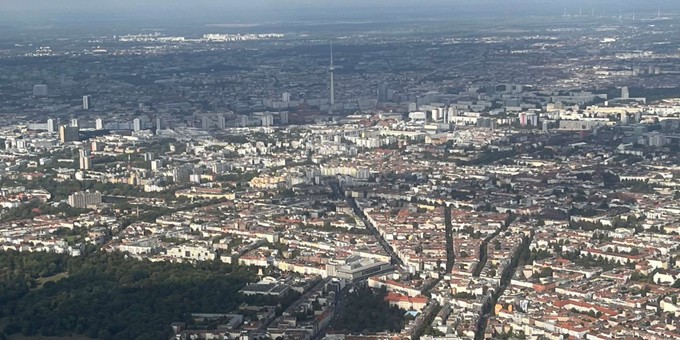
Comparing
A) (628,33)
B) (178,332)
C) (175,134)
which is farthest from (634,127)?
(628,33)

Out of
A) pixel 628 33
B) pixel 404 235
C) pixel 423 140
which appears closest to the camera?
pixel 404 235

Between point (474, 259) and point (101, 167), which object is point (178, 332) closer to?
point (474, 259)

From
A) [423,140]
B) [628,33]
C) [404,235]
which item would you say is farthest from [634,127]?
[628,33]

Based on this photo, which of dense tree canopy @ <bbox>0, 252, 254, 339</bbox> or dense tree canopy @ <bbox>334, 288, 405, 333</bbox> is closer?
dense tree canopy @ <bbox>334, 288, 405, 333</bbox>

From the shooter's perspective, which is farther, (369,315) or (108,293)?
(108,293)

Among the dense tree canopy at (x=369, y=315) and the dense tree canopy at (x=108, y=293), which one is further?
the dense tree canopy at (x=108, y=293)

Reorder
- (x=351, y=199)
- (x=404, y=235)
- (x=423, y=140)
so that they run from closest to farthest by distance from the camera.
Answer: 1. (x=404, y=235)
2. (x=351, y=199)
3. (x=423, y=140)

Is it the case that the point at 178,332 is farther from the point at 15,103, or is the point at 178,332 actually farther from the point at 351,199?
the point at 15,103

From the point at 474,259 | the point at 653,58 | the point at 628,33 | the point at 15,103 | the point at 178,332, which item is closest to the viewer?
the point at 178,332

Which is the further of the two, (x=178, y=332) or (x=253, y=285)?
(x=253, y=285)
